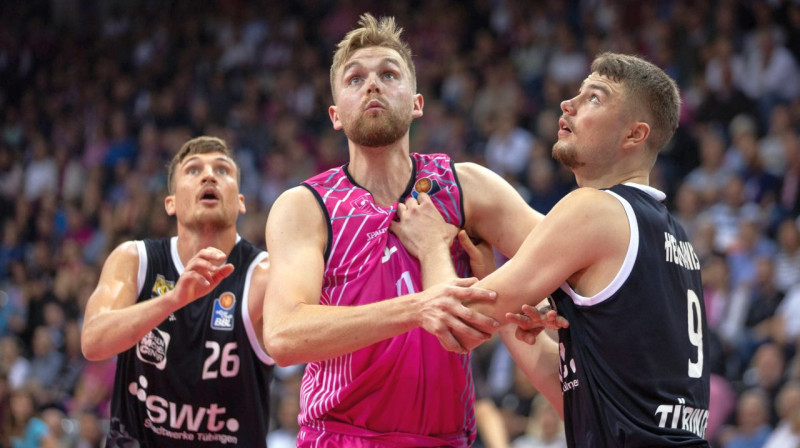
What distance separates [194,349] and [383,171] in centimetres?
175

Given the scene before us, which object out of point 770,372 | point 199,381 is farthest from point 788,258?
point 199,381

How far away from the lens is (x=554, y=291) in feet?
13.9

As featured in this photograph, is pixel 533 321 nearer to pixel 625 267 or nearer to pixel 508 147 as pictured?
pixel 625 267

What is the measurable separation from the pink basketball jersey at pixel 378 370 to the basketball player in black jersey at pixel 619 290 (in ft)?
1.69

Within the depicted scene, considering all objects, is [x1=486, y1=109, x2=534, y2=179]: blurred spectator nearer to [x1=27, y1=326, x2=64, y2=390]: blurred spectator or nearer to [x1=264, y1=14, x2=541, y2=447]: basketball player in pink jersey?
[x1=27, y1=326, x2=64, y2=390]: blurred spectator

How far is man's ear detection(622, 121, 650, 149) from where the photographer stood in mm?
4293

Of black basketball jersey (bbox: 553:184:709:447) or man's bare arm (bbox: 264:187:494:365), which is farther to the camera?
man's bare arm (bbox: 264:187:494:365)

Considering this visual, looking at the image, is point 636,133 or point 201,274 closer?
point 636,133

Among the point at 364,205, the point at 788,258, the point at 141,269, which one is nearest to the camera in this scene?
the point at 364,205

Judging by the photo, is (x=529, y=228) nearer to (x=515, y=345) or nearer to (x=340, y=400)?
(x=515, y=345)

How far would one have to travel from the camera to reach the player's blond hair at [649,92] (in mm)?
4328

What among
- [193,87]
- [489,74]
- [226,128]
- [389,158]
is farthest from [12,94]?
[389,158]

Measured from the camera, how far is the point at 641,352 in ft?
12.9

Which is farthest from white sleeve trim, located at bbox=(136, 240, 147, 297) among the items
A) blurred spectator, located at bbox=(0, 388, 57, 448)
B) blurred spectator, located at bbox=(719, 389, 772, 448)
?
blurred spectator, located at bbox=(0, 388, 57, 448)
